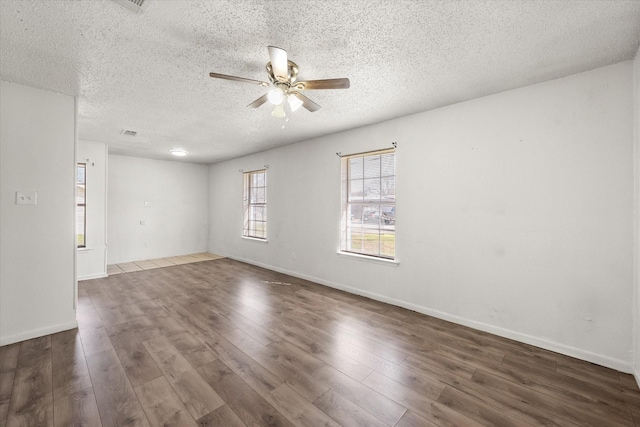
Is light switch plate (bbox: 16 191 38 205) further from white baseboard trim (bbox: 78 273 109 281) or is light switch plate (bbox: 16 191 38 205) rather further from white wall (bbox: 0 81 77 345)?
white baseboard trim (bbox: 78 273 109 281)

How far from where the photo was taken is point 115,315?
3.21 meters

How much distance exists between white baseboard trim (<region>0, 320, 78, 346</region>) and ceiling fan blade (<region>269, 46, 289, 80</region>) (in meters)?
3.42

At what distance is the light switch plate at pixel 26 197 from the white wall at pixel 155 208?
3.83 m

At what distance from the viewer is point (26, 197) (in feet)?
8.82

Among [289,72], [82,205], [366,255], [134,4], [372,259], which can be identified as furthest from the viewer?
[82,205]

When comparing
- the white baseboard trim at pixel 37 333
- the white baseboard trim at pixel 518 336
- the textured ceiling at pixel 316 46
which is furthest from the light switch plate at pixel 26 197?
the white baseboard trim at pixel 518 336

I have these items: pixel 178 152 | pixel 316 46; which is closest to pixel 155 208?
pixel 178 152

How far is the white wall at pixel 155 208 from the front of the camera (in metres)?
6.20

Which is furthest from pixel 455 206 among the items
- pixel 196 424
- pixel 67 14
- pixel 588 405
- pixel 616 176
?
pixel 67 14

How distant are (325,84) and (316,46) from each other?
0.92 ft

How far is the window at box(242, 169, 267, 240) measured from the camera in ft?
20.0

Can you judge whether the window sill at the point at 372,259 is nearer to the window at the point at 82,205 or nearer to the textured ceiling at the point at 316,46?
the textured ceiling at the point at 316,46

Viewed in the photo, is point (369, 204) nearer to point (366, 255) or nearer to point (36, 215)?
point (366, 255)

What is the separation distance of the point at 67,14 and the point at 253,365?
282 centimetres
